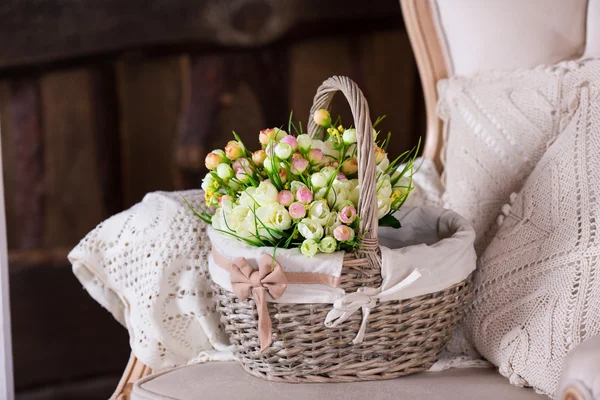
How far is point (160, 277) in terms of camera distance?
102 centimetres

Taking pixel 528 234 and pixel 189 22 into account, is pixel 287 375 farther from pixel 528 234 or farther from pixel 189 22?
pixel 189 22

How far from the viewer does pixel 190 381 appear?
A: 3.03 ft

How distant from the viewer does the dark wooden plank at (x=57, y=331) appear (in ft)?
6.14

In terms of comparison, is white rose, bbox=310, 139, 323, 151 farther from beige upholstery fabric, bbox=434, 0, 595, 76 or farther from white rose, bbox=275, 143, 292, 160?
beige upholstery fabric, bbox=434, 0, 595, 76

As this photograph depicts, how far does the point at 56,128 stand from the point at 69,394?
79 centimetres

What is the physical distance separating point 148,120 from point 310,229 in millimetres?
1259

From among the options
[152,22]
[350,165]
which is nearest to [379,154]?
[350,165]

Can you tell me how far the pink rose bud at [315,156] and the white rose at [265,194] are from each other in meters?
0.07

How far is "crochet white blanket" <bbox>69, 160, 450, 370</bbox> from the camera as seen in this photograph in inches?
40.3

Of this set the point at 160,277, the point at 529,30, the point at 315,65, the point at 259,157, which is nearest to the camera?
the point at 259,157

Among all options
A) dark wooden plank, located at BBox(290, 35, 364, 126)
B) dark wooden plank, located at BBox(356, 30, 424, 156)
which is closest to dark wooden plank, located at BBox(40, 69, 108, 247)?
dark wooden plank, located at BBox(290, 35, 364, 126)

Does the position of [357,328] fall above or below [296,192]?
Answer: below

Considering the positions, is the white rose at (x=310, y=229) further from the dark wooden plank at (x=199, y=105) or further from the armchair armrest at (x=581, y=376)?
the dark wooden plank at (x=199, y=105)

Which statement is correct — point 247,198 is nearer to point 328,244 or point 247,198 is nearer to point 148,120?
point 328,244
